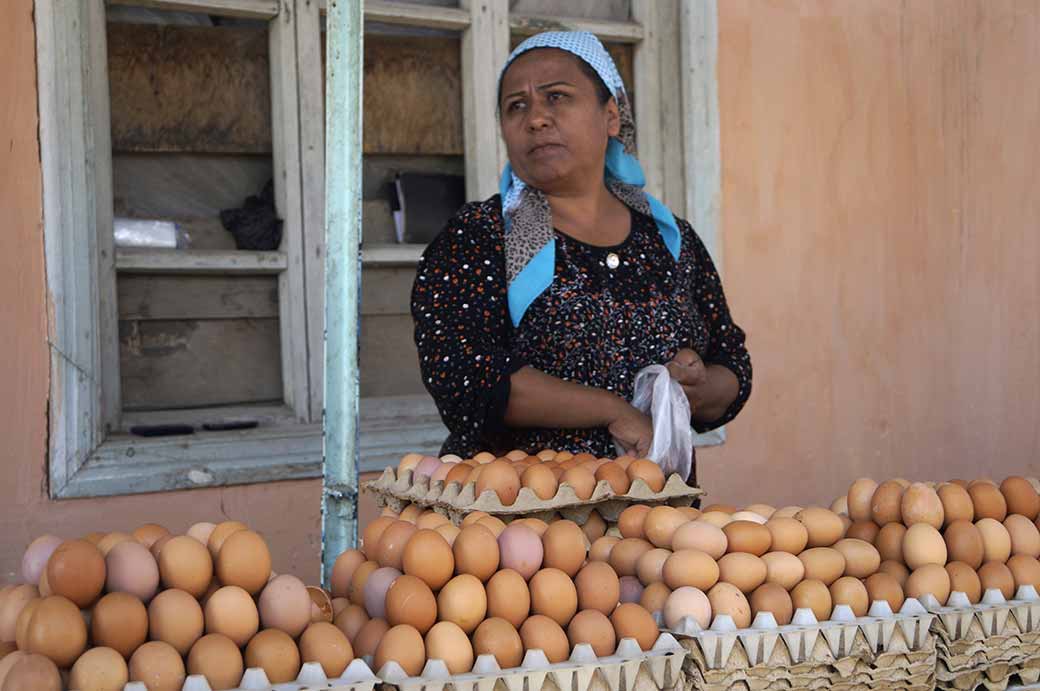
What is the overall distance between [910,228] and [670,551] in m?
3.17

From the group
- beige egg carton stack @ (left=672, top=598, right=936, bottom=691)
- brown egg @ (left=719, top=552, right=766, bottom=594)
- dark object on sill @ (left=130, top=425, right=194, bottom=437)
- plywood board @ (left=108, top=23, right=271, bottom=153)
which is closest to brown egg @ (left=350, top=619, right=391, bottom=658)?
beige egg carton stack @ (left=672, top=598, right=936, bottom=691)

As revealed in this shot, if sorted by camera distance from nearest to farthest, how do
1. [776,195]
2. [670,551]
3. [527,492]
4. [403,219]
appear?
[670,551] → [527,492] → [403,219] → [776,195]

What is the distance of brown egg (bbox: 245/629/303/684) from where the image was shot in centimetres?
147

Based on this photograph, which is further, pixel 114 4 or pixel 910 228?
pixel 910 228

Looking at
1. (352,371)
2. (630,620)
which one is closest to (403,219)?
(352,371)

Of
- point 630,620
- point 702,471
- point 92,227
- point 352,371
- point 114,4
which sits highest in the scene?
point 114,4

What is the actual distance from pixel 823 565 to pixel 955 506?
35cm

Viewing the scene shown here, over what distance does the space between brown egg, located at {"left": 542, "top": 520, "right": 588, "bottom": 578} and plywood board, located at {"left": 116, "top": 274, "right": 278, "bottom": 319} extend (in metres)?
2.17

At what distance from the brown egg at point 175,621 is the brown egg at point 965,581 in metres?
1.22

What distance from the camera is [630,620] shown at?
167cm

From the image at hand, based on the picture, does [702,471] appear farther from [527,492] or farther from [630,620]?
[630,620]

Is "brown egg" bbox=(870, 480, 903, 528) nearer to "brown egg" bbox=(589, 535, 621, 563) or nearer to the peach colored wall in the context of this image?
"brown egg" bbox=(589, 535, 621, 563)

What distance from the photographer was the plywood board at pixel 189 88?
3.58 meters

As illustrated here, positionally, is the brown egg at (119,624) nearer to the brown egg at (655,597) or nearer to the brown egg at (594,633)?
the brown egg at (594,633)
